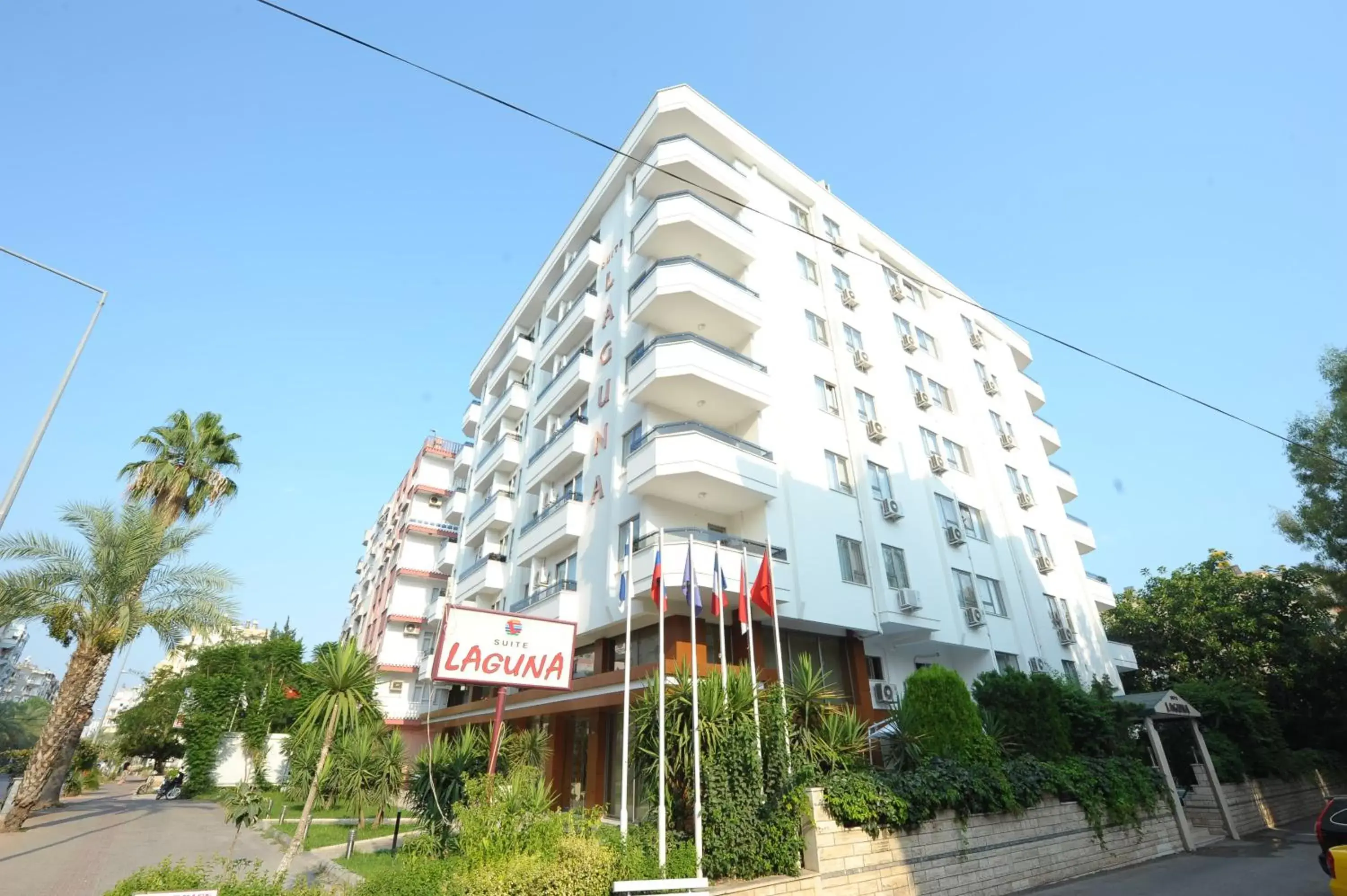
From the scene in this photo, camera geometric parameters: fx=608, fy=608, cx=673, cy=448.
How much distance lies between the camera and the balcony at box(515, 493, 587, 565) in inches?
890

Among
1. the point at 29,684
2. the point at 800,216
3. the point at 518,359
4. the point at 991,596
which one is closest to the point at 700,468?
the point at 991,596

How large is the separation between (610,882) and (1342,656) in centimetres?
3526

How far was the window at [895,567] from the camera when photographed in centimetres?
2150

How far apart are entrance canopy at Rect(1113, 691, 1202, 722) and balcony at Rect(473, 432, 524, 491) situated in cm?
2698

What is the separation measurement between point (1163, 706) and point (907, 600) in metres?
7.92

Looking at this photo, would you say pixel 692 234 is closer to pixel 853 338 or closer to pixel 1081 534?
pixel 853 338

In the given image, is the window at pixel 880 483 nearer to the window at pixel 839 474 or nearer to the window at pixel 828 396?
the window at pixel 839 474

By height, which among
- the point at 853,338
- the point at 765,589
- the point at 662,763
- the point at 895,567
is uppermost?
the point at 853,338

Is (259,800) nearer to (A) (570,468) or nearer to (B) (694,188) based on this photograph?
(A) (570,468)

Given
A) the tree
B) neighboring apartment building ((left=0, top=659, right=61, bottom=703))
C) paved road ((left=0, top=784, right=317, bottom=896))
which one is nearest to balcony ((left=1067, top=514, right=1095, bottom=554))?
the tree

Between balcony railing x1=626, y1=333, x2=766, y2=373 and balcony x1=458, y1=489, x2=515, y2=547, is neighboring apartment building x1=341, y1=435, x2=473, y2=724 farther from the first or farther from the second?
balcony railing x1=626, y1=333, x2=766, y2=373

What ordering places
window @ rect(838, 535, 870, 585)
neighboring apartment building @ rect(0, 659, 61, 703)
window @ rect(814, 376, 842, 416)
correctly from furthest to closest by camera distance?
neighboring apartment building @ rect(0, 659, 61, 703) < window @ rect(814, 376, 842, 416) < window @ rect(838, 535, 870, 585)

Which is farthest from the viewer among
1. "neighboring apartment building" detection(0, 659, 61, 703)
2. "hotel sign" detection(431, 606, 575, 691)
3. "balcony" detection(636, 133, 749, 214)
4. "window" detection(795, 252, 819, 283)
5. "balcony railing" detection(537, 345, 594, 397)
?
"neighboring apartment building" detection(0, 659, 61, 703)

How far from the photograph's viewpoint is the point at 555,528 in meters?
23.2
